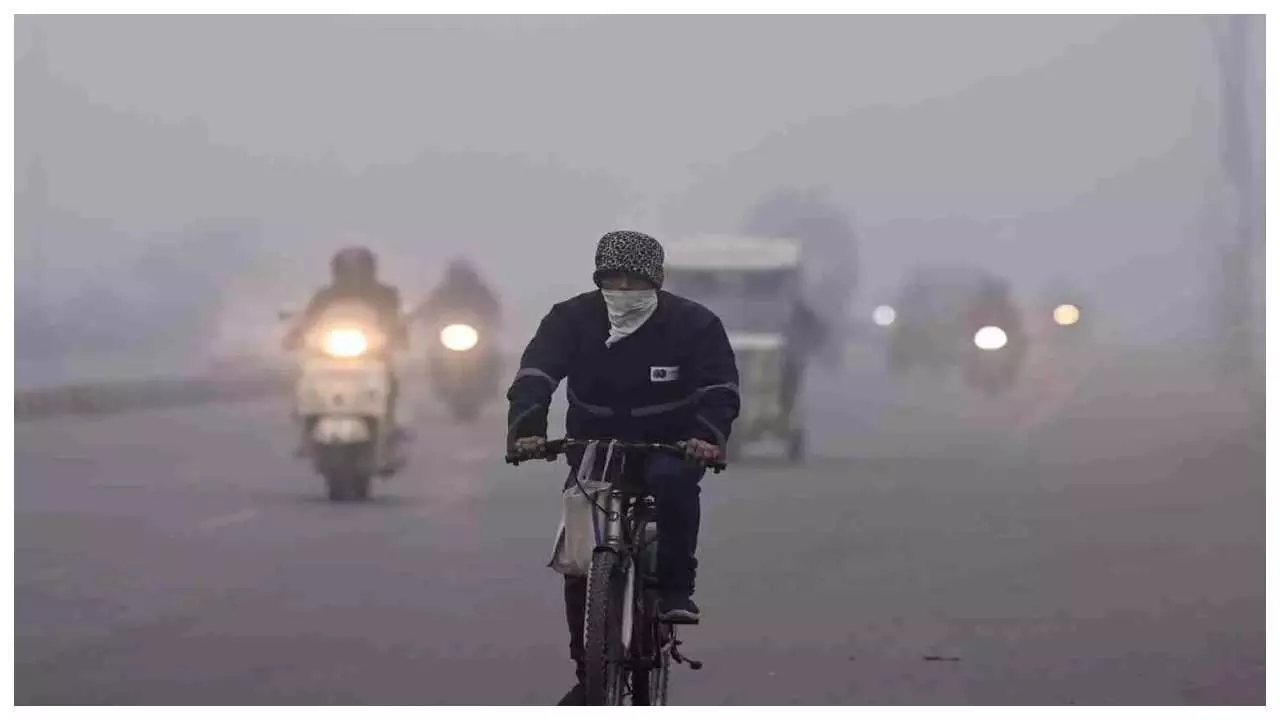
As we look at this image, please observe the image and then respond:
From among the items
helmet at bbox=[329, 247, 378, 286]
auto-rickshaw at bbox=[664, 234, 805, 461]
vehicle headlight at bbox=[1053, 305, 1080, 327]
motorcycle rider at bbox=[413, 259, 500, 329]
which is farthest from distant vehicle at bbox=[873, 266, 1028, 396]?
helmet at bbox=[329, 247, 378, 286]

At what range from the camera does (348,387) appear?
13117mm

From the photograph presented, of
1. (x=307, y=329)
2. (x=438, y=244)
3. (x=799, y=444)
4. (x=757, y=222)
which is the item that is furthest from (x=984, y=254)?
(x=307, y=329)

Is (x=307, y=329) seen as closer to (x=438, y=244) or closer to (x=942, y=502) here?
(x=942, y=502)

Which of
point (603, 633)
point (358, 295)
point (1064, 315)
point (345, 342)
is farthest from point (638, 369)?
point (1064, 315)

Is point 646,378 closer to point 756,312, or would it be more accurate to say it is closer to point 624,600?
point 624,600

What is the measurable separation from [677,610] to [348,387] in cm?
660

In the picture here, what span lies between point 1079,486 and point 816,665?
7408 millimetres

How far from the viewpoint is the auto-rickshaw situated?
1708 centimetres

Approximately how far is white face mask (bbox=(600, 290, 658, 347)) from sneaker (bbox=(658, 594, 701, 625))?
0.82 meters

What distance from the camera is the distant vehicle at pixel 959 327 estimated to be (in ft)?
97.8

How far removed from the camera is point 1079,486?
14961 mm

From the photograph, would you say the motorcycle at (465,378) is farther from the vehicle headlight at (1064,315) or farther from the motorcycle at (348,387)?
the vehicle headlight at (1064,315)

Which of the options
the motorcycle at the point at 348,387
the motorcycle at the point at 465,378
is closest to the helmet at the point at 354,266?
the motorcycle at the point at 348,387

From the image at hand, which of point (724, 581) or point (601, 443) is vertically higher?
point (601, 443)
